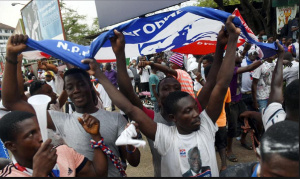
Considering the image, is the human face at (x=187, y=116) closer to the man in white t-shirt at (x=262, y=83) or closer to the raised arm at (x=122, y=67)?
the raised arm at (x=122, y=67)

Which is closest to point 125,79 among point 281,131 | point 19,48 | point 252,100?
point 19,48

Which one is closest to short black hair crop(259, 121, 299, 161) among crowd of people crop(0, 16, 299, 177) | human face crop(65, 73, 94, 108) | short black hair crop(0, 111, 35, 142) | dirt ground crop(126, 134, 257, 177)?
crowd of people crop(0, 16, 299, 177)

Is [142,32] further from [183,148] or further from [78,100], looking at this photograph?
[183,148]

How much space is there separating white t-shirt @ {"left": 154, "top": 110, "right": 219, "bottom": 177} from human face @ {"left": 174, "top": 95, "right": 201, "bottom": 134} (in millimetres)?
49

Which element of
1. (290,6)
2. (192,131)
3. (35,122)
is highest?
A: (290,6)

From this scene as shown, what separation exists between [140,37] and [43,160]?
177cm

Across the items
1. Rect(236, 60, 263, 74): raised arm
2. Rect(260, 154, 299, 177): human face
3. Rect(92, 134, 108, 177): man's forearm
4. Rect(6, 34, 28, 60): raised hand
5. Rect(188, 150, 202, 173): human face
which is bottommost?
Rect(188, 150, 202, 173): human face

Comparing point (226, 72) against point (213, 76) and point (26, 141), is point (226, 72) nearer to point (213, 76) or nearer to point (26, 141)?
point (213, 76)

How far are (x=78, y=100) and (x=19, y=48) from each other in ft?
1.99

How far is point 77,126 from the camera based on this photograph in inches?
78.1

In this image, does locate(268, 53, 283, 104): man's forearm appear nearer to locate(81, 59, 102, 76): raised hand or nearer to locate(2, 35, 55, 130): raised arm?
locate(81, 59, 102, 76): raised hand

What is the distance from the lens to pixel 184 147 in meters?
1.81

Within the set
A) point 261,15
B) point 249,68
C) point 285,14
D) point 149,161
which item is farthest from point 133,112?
point 261,15

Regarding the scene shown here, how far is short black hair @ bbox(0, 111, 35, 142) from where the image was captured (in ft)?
4.79
